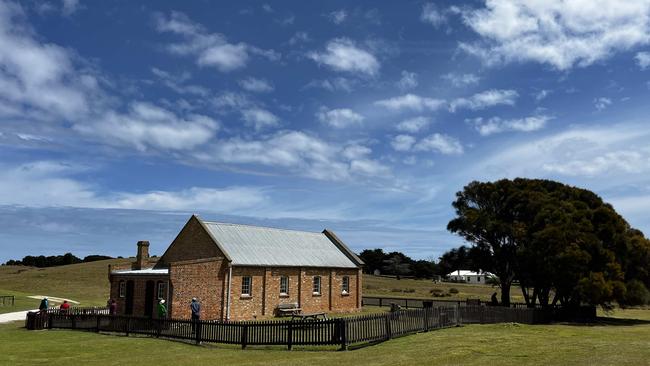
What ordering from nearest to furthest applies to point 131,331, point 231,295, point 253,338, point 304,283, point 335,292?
point 253,338 → point 131,331 → point 231,295 → point 304,283 → point 335,292

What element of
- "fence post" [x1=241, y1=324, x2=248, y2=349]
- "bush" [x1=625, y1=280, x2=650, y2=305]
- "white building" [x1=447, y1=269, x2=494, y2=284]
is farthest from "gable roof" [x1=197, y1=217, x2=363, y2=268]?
"white building" [x1=447, y1=269, x2=494, y2=284]

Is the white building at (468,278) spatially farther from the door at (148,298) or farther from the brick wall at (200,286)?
the door at (148,298)

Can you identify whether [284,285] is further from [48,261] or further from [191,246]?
[48,261]

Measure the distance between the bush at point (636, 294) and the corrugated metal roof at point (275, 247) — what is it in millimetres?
21495

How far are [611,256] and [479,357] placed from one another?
1081 inches

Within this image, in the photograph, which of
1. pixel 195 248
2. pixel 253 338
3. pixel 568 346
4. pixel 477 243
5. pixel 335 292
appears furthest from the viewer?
pixel 477 243

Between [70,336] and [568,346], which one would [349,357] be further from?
[70,336]

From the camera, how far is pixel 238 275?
37.2 meters

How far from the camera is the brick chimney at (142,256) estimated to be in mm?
41062

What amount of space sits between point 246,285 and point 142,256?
30.0 ft

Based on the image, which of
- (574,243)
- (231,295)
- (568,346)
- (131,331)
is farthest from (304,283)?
(568,346)

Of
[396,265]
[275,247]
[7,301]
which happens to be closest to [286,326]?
[275,247]

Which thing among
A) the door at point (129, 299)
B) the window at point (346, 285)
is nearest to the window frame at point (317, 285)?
the window at point (346, 285)

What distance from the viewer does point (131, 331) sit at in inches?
1115
